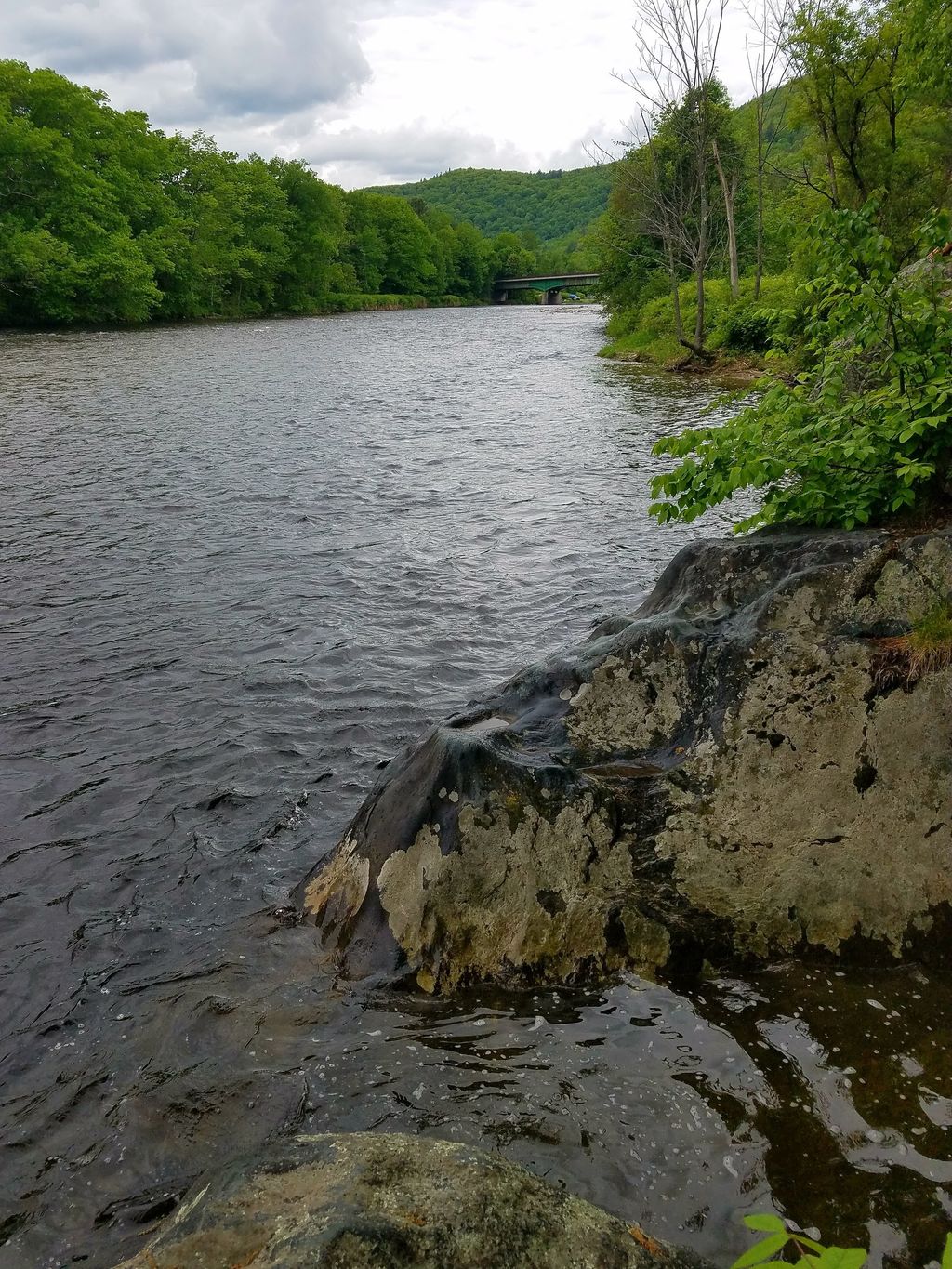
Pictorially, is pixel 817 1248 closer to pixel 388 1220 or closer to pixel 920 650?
pixel 388 1220

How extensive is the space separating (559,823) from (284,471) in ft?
50.7

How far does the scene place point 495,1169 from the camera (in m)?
2.95

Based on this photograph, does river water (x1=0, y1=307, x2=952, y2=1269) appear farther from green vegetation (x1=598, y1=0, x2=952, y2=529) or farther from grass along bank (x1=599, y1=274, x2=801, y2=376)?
grass along bank (x1=599, y1=274, x2=801, y2=376)

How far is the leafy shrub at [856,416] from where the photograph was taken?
17.9 feet

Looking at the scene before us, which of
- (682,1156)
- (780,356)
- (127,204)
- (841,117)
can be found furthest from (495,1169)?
(127,204)

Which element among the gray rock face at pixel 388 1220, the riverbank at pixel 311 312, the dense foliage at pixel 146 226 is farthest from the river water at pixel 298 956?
the dense foliage at pixel 146 226

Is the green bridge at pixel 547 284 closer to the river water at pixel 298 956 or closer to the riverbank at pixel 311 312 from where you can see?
the riverbank at pixel 311 312

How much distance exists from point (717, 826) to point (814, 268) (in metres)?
4.83

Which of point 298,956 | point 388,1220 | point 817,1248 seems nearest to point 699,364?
point 298,956

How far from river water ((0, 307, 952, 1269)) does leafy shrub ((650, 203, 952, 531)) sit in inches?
117

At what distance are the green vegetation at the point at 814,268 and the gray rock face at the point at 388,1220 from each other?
4263mm

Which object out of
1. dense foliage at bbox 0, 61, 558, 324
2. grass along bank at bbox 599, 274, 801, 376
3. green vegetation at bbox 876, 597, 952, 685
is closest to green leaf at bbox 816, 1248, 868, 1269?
green vegetation at bbox 876, 597, 952, 685

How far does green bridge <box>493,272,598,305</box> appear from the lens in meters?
125

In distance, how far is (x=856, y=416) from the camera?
5770 millimetres
